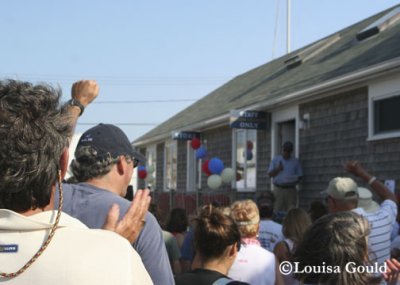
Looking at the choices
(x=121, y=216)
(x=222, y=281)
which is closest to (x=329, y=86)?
(x=222, y=281)

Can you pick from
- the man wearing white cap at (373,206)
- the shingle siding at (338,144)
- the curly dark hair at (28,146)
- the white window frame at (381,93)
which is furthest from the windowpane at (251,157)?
the curly dark hair at (28,146)

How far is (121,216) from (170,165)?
20.7 metres

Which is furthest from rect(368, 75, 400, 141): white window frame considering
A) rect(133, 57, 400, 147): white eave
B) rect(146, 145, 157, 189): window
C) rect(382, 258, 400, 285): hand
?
rect(146, 145, 157, 189): window

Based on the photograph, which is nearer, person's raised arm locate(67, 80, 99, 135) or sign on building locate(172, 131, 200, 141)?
person's raised arm locate(67, 80, 99, 135)

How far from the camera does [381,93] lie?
1016cm

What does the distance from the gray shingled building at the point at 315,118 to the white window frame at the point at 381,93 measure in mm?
16

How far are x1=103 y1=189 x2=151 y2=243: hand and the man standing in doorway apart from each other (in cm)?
1059

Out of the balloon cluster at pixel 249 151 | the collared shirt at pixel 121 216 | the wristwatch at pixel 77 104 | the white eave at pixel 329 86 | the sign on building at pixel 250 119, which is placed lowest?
the collared shirt at pixel 121 216

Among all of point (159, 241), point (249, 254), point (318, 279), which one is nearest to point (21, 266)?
point (159, 241)

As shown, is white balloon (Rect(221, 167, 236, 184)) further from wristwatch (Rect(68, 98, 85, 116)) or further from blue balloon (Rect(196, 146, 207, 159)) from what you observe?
wristwatch (Rect(68, 98, 85, 116))

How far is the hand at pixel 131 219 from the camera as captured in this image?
2.03 meters

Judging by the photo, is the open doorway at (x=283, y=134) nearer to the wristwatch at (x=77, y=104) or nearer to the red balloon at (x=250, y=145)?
the red balloon at (x=250, y=145)

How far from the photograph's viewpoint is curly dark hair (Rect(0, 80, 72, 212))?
1664mm

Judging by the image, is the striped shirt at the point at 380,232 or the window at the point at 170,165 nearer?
the striped shirt at the point at 380,232
